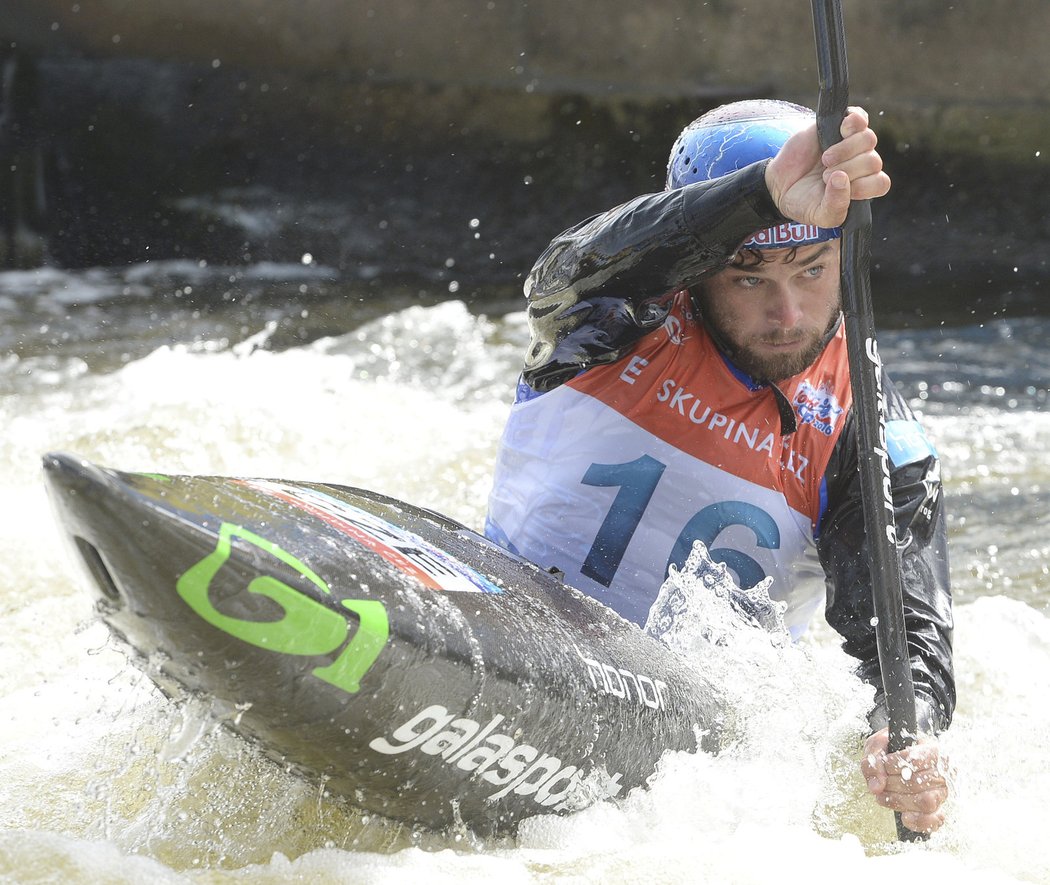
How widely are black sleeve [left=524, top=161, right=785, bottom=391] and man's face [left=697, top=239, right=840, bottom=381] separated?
0.52 feet

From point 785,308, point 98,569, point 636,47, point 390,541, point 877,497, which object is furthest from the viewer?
point 636,47

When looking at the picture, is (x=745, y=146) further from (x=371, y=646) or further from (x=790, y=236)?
(x=371, y=646)

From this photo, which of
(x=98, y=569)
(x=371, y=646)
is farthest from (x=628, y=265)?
(x=98, y=569)

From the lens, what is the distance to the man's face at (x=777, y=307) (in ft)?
8.50

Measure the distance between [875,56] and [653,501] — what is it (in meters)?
8.03

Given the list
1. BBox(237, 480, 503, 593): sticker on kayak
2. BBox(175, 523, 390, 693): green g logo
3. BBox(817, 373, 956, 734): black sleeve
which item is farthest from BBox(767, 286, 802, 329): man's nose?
BBox(175, 523, 390, 693): green g logo

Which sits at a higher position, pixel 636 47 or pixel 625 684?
pixel 636 47

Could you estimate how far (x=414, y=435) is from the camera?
217 inches

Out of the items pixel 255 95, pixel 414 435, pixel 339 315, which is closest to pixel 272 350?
pixel 339 315

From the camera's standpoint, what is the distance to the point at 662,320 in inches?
104

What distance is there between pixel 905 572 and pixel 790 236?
0.75 metres

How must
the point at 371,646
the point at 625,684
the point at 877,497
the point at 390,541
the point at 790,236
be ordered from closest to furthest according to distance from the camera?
the point at 371,646, the point at 390,541, the point at 625,684, the point at 877,497, the point at 790,236

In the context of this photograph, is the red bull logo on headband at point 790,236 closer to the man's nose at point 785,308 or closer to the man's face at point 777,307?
the man's face at point 777,307

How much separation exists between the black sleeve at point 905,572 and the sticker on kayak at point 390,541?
899 mm
